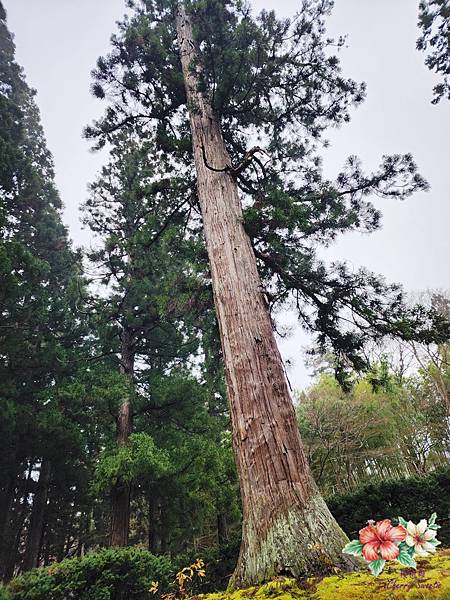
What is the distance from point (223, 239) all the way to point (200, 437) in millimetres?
5023

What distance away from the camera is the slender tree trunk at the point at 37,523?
8.47 meters

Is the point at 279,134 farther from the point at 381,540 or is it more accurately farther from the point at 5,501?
the point at 5,501

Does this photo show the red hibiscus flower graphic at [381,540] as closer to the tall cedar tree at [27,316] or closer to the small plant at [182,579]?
the small plant at [182,579]

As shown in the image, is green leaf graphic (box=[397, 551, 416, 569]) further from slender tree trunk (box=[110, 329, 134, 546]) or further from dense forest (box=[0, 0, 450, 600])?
slender tree trunk (box=[110, 329, 134, 546])

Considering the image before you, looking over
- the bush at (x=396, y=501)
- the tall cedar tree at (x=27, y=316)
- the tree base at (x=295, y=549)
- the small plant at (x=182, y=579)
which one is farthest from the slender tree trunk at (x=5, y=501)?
the tree base at (x=295, y=549)

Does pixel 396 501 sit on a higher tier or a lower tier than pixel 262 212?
lower

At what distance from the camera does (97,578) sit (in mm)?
3887

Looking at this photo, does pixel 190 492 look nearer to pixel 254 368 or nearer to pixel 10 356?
pixel 10 356

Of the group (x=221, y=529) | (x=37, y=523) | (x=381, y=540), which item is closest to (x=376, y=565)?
(x=381, y=540)

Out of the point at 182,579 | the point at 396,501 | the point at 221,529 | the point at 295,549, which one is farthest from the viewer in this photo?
the point at 221,529

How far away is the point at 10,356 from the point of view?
7.59 m

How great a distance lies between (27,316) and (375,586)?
789 cm

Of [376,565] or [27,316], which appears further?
[27,316]

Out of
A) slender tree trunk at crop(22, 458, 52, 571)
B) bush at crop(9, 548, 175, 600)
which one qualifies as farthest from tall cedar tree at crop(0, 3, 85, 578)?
bush at crop(9, 548, 175, 600)
